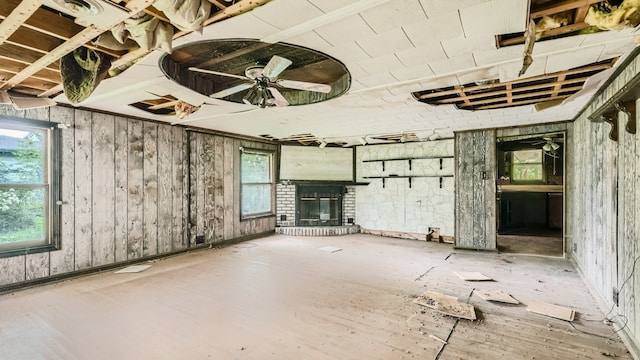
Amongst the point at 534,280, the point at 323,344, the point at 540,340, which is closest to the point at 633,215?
the point at 540,340

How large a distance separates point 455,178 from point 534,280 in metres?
2.46

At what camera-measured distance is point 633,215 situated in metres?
2.38

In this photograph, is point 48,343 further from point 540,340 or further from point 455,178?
point 455,178

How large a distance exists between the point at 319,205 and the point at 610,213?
581cm

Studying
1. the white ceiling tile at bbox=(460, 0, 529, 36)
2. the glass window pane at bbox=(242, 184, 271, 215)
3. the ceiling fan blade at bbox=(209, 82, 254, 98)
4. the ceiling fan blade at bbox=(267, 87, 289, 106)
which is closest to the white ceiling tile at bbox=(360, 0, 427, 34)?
the white ceiling tile at bbox=(460, 0, 529, 36)

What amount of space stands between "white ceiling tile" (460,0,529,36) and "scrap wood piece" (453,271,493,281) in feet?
10.8

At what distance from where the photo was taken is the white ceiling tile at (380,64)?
97.1 inches

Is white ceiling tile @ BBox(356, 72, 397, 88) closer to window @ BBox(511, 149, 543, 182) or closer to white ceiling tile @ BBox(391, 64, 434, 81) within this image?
white ceiling tile @ BBox(391, 64, 434, 81)

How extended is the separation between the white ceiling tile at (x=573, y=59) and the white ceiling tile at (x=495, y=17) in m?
0.78

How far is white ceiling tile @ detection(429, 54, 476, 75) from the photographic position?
245 cm

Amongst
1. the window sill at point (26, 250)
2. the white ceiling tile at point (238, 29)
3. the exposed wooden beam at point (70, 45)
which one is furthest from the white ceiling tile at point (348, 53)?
the window sill at point (26, 250)

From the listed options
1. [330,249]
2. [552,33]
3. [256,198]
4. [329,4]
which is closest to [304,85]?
[329,4]

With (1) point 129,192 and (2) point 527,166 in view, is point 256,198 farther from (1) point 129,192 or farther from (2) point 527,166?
(2) point 527,166

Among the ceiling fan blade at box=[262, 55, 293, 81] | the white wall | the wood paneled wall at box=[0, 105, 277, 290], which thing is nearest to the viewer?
the ceiling fan blade at box=[262, 55, 293, 81]
